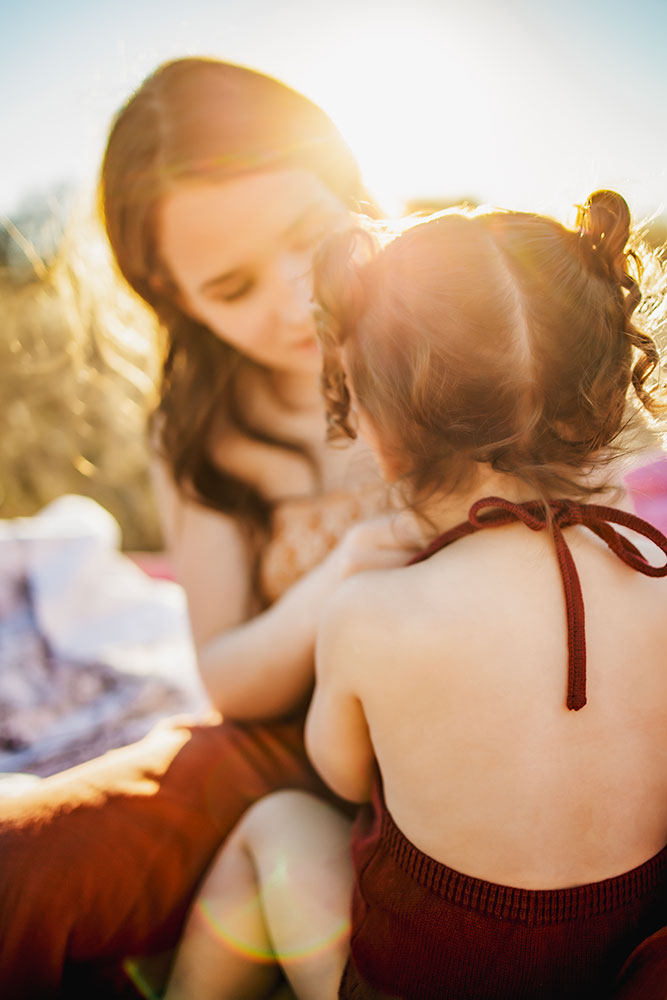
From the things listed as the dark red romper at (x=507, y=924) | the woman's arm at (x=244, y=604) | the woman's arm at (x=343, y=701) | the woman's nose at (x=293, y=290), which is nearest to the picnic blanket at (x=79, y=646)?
the woman's arm at (x=244, y=604)

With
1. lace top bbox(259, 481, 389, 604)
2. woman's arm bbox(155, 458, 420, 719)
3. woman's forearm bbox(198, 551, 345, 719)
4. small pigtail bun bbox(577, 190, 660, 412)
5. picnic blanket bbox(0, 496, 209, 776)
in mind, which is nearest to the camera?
small pigtail bun bbox(577, 190, 660, 412)

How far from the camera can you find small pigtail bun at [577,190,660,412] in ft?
2.91

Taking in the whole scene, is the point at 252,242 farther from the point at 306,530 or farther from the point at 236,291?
the point at 306,530

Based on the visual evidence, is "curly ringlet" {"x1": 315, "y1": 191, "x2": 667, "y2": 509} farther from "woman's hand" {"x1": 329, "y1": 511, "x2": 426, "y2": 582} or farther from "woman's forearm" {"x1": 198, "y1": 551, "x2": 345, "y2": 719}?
"woman's forearm" {"x1": 198, "y1": 551, "x2": 345, "y2": 719}

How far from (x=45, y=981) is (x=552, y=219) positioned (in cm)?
126

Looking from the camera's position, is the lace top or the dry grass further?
the dry grass

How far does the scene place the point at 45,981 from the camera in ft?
3.35

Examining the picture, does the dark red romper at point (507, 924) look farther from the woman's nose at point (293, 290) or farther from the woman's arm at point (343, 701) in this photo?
the woman's nose at point (293, 290)

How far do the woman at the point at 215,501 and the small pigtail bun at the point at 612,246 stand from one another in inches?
15.1

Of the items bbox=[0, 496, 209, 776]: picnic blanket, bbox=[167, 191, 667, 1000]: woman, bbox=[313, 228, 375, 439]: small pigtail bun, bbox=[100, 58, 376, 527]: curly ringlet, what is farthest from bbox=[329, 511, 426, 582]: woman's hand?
Result: bbox=[0, 496, 209, 776]: picnic blanket

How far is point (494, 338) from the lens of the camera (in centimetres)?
83

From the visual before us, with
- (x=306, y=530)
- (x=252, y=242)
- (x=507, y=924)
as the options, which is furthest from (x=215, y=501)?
(x=507, y=924)

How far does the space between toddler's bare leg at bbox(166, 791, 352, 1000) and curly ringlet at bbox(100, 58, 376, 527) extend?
727mm

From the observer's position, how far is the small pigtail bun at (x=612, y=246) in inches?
34.9
